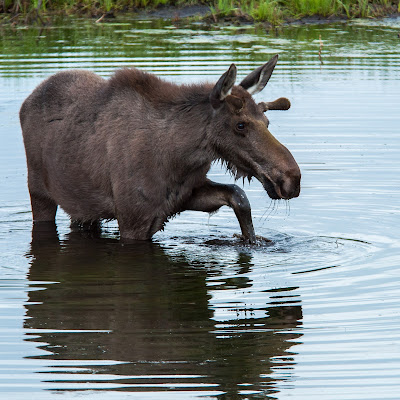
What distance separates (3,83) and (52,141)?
25.5ft

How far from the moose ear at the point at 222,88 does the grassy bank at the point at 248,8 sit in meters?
13.9

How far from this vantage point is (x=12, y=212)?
34.9 feet

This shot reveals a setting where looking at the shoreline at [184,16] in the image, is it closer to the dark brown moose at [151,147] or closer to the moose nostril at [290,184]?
the dark brown moose at [151,147]

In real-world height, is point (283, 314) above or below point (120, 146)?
below

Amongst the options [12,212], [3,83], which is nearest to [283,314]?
[12,212]

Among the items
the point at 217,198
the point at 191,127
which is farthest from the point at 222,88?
the point at 217,198

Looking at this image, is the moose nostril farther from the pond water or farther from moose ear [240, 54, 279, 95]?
moose ear [240, 54, 279, 95]

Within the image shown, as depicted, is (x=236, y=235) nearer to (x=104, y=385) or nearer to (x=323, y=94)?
(x=104, y=385)

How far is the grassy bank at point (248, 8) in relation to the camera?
21.9 metres

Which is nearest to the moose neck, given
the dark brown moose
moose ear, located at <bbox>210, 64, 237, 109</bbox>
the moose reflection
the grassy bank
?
the dark brown moose

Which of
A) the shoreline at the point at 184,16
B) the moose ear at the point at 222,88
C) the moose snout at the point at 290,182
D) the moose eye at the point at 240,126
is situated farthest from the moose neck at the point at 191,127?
the shoreline at the point at 184,16

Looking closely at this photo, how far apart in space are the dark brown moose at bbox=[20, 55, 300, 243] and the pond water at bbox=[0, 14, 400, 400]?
53 cm

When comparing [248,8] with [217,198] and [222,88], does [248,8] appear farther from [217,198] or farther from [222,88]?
[222,88]

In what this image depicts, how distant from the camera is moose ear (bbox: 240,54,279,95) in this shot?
26.8ft
